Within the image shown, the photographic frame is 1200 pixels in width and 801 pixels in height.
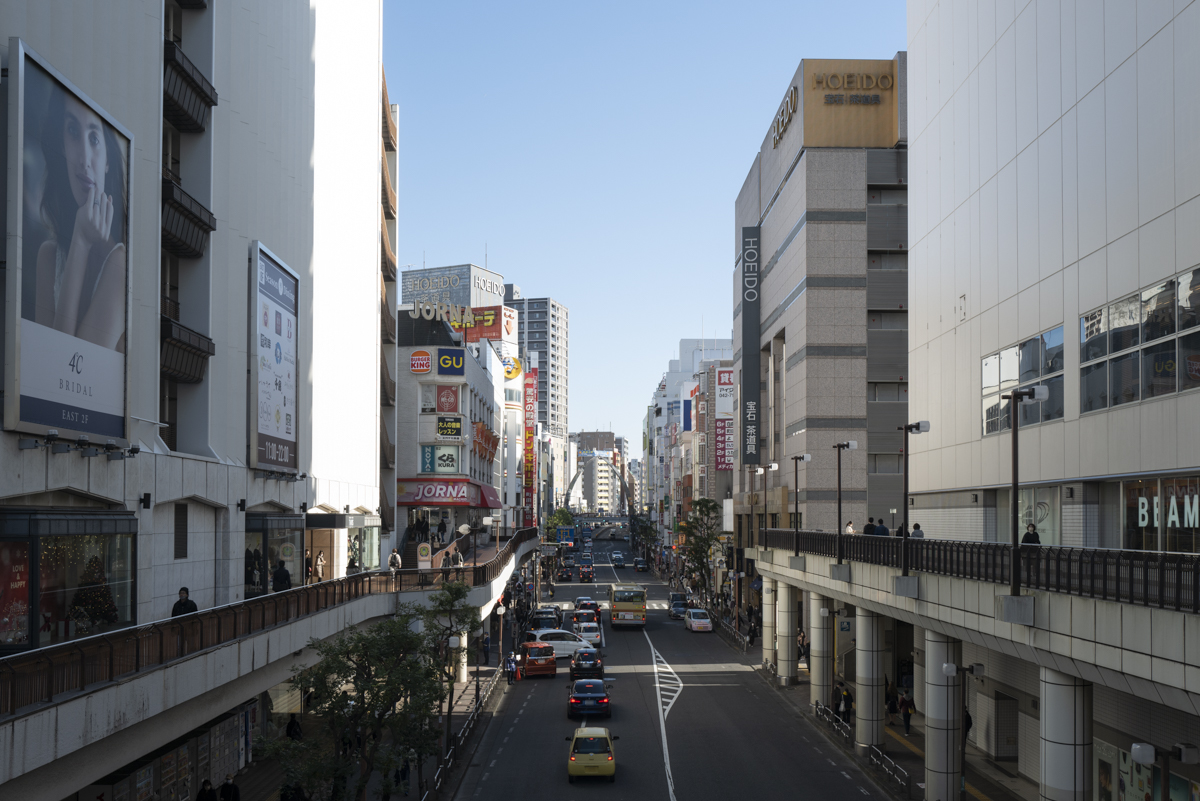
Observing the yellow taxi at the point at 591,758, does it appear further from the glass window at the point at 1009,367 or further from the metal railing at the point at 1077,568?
the glass window at the point at 1009,367

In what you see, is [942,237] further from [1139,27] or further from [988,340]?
[1139,27]

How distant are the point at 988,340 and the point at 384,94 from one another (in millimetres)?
39669

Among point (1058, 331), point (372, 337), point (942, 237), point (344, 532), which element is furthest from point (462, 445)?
point (1058, 331)

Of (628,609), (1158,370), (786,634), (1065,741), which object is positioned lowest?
(628,609)

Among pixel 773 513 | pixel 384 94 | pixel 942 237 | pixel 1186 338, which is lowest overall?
pixel 773 513

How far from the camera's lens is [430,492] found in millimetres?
74812

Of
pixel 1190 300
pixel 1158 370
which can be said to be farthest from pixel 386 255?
pixel 1190 300

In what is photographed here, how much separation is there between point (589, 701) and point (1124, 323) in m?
24.2

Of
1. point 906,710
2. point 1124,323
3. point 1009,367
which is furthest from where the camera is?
point 906,710

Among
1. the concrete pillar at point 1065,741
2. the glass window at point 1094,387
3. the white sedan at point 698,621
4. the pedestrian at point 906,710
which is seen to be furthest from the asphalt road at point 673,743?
the white sedan at point 698,621

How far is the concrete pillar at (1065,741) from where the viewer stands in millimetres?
21250

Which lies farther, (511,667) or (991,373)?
(511,667)

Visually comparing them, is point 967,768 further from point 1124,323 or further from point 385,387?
point 385,387

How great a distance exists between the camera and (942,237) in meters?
38.9
